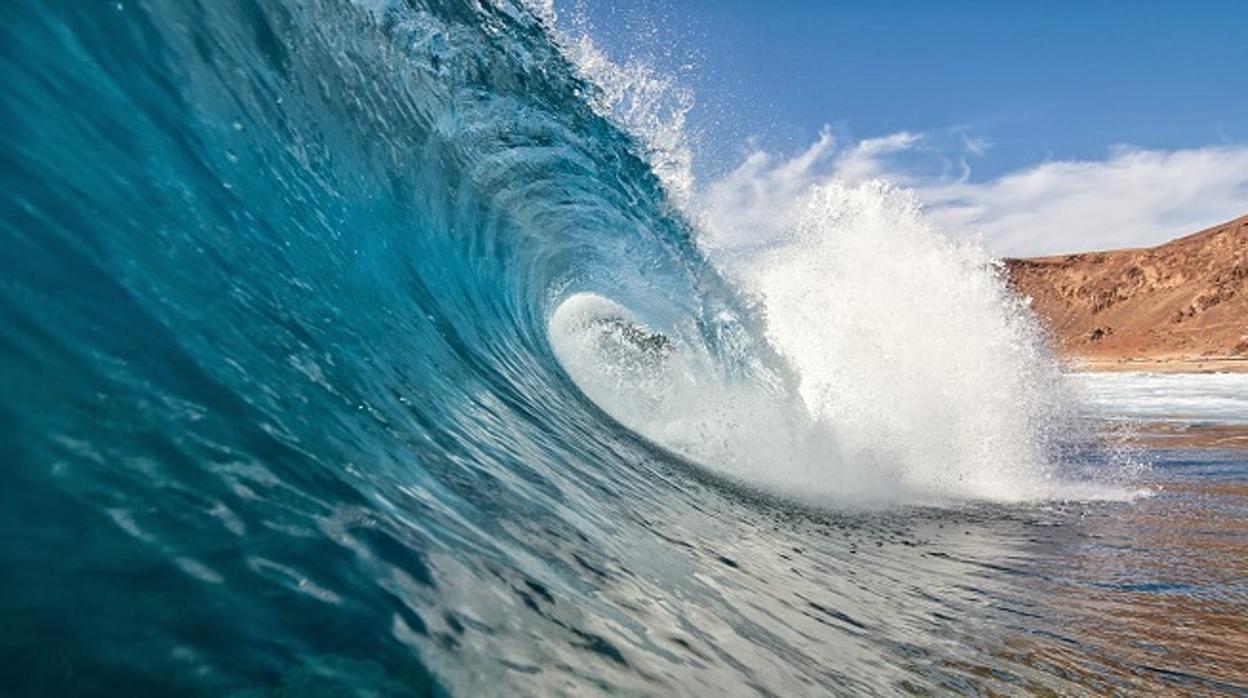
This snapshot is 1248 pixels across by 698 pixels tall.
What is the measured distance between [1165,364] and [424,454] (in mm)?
75030

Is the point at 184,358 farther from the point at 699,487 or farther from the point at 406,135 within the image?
the point at 406,135

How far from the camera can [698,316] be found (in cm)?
1152

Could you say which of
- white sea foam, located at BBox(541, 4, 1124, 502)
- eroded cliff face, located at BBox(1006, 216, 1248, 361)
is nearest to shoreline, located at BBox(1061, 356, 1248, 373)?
eroded cliff face, located at BBox(1006, 216, 1248, 361)

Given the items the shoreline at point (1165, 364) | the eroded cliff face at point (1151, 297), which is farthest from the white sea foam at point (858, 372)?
the eroded cliff face at point (1151, 297)

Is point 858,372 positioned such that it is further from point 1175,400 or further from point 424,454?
point 1175,400

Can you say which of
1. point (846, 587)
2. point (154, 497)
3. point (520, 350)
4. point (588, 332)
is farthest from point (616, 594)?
Answer: point (588, 332)

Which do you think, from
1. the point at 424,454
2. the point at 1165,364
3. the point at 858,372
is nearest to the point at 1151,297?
the point at 1165,364

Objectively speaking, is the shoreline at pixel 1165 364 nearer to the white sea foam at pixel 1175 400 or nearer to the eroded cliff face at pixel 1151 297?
the eroded cliff face at pixel 1151 297

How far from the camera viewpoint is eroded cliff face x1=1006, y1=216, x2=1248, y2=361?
8244cm

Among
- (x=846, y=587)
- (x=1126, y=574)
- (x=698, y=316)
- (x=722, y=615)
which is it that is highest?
(x=698, y=316)

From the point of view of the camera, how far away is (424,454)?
3.56m

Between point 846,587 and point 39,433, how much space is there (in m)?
3.88

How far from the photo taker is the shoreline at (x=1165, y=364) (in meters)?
56.3

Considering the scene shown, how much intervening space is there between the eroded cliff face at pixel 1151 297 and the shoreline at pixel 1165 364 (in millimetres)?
1544
